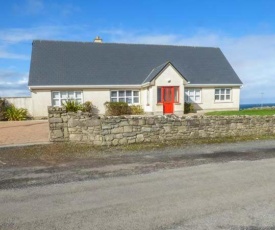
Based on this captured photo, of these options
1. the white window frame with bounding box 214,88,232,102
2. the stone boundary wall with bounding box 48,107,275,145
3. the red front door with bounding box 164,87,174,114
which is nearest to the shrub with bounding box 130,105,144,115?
the red front door with bounding box 164,87,174,114

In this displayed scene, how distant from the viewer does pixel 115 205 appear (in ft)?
15.8

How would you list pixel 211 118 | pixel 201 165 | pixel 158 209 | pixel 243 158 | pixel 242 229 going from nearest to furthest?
Answer: pixel 242 229, pixel 158 209, pixel 201 165, pixel 243 158, pixel 211 118

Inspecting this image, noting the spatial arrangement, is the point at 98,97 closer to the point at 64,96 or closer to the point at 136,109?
the point at 64,96

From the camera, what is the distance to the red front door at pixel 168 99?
25.0 meters

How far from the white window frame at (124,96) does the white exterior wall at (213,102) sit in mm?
6462

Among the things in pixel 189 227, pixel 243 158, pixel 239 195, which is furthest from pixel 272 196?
pixel 243 158

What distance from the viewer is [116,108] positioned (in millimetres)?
24281

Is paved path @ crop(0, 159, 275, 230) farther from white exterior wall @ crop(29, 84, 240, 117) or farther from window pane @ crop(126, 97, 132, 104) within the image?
window pane @ crop(126, 97, 132, 104)

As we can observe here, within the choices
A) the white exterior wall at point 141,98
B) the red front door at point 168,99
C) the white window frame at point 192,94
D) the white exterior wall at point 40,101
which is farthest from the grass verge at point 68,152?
the white window frame at point 192,94

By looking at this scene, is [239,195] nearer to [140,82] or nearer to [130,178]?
[130,178]

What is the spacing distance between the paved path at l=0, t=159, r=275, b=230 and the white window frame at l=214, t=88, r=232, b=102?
2262cm

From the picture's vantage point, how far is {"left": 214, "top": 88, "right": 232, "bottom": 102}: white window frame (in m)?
28.5

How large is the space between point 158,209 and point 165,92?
20888mm

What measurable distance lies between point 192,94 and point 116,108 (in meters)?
8.48
